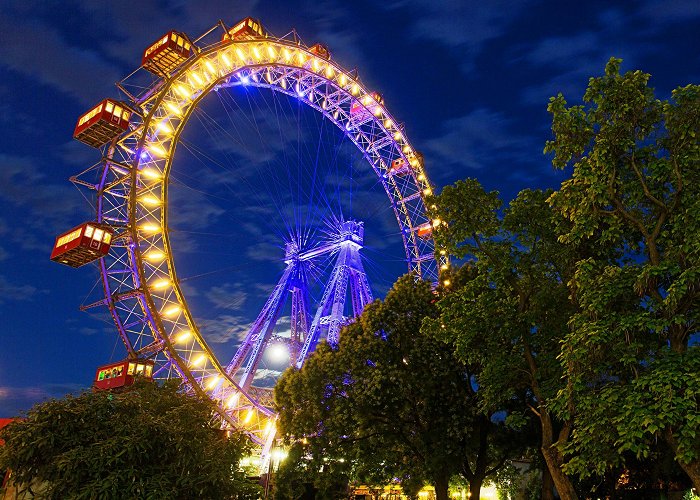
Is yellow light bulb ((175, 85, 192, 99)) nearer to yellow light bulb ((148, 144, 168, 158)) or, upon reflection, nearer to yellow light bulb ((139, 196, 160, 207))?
yellow light bulb ((148, 144, 168, 158))

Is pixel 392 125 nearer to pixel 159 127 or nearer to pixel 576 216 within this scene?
pixel 159 127

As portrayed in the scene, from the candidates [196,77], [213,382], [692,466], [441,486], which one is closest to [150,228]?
[196,77]

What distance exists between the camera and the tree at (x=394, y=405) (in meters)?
18.5

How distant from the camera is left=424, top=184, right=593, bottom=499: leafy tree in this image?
14.6 metres

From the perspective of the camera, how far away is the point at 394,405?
61.5ft

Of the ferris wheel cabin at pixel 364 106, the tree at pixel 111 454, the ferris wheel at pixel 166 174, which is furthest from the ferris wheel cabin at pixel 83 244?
the ferris wheel cabin at pixel 364 106

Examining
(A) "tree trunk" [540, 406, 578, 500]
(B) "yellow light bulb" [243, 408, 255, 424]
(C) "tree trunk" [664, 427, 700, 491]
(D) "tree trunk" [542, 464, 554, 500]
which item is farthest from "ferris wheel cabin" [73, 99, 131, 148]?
(C) "tree trunk" [664, 427, 700, 491]

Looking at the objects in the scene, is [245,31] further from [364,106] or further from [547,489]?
[547,489]

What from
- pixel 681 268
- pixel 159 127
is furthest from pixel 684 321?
pixel 159 127

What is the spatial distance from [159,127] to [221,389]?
1500 centimetres

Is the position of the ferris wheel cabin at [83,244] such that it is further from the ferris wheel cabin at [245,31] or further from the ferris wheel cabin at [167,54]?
the ferris wheel cabin at [245,31]

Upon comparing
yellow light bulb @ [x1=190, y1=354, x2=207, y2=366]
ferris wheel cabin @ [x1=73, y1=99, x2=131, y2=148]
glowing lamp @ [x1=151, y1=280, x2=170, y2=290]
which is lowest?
yellow light bulb @ [x1=190, y1=354, x2=207, y2=366]

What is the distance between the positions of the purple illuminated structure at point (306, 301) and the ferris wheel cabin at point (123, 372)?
889cm

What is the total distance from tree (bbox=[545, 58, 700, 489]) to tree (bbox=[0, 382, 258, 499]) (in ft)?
25.3
